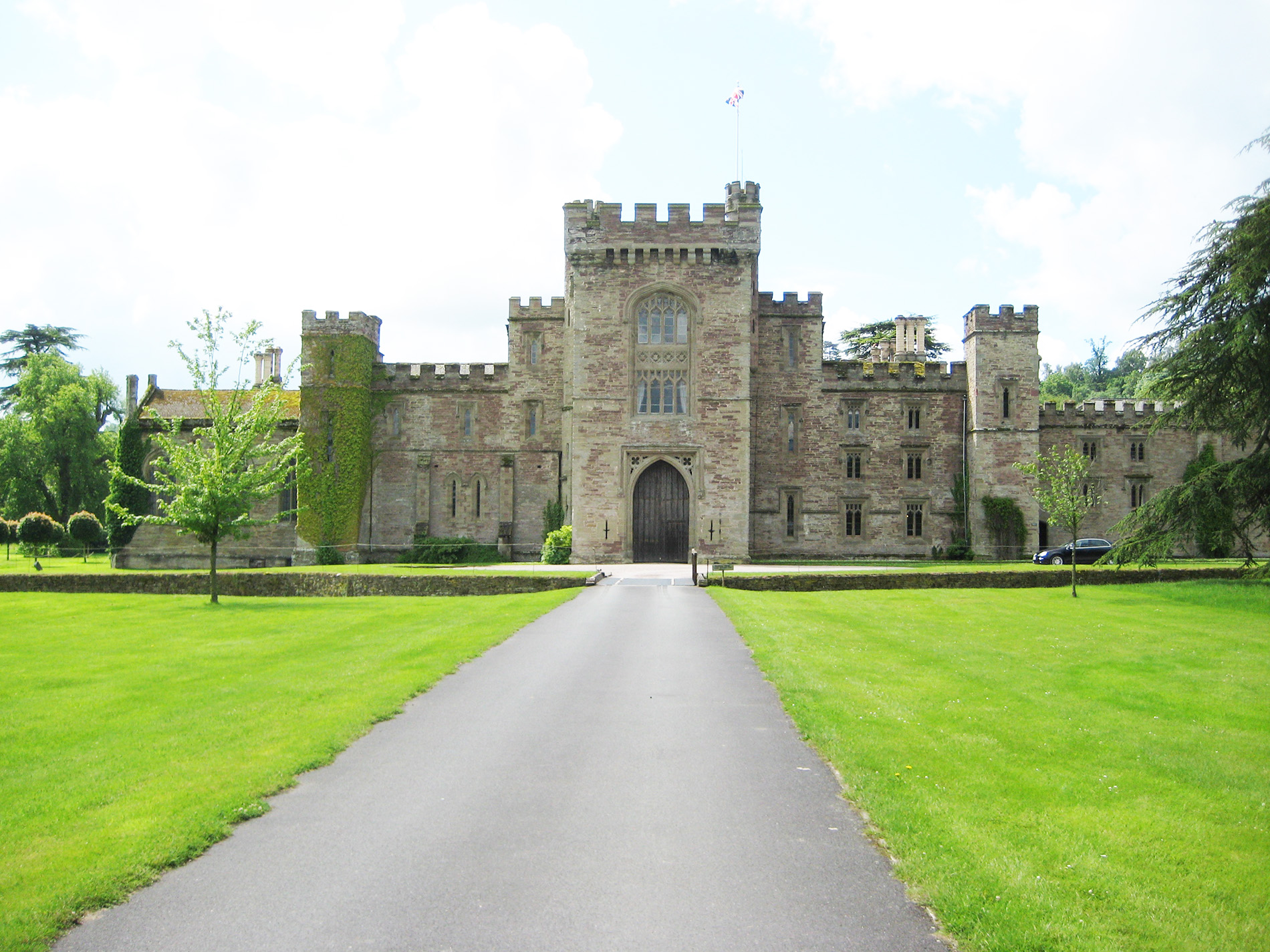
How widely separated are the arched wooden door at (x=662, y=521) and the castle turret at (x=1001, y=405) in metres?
14.7

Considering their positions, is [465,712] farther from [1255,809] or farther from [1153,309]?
[1153,309]

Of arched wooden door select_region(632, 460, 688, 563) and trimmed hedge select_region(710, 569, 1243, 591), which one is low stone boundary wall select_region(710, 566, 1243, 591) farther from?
arched wooden door select_region(632, 460, 688, 563)

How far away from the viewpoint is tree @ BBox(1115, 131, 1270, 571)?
24766 millimetres

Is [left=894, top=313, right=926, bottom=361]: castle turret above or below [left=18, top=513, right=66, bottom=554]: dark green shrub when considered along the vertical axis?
above

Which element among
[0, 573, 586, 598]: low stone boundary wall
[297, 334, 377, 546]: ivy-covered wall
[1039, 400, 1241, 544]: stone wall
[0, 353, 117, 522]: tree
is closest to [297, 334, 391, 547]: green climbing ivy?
[297, 334, 377, 546]: ivy-covered wall

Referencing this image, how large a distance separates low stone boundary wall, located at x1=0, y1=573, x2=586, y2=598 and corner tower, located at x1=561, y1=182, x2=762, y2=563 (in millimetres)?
9777

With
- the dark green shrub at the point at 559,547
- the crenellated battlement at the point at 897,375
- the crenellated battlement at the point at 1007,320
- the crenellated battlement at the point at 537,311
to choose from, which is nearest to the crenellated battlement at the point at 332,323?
the crenellated battlement at the point at 537,311

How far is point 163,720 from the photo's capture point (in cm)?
1017

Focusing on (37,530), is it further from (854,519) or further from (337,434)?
(854,519)

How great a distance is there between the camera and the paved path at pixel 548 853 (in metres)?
5.06

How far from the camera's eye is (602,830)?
6566mm

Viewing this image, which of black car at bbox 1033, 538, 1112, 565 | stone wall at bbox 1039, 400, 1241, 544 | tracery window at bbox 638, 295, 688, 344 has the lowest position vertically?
black car at bbox 1033, 538, 1112, 565

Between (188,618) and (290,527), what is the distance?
24.9 metres

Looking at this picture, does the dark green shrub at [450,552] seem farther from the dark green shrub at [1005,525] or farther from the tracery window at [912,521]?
the dark green shrub at [1005,525]
